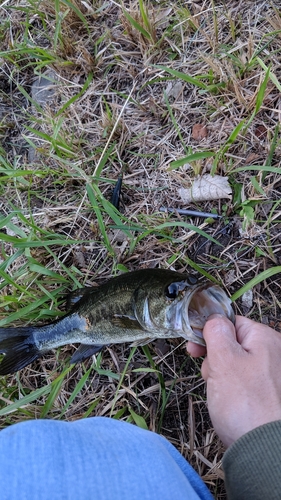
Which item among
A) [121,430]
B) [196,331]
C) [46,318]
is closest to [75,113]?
[46,318]

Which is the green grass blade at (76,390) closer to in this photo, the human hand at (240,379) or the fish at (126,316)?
the fish at (126,316)

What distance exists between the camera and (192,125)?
340 centimetres

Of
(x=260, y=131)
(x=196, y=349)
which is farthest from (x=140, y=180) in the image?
(x=196, y=349)

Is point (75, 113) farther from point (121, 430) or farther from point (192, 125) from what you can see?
point (121, 430)

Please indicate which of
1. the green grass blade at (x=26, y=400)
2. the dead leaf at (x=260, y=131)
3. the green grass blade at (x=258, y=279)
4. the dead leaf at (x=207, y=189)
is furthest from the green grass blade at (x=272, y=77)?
the green grass blade at (x=26, y=400)

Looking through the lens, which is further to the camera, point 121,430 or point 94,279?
point 94,279

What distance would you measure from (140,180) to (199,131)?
0.60 metres

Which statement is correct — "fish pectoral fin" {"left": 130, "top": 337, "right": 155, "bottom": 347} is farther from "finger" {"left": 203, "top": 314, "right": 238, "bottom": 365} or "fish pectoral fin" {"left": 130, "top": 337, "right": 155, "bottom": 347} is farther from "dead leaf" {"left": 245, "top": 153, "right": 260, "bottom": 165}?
"dead leaf" {"left": 245, "top": 153, "right": 260, "bottom": 165}

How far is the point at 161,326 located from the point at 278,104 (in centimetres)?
192

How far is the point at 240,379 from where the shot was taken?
86.4 inches

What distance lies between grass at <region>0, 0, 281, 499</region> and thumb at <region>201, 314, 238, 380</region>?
0.66 m

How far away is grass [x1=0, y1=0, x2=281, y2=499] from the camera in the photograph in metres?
3.03

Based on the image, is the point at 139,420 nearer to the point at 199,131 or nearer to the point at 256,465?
the point at 256,465

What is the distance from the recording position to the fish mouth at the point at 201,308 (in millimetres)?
2322
